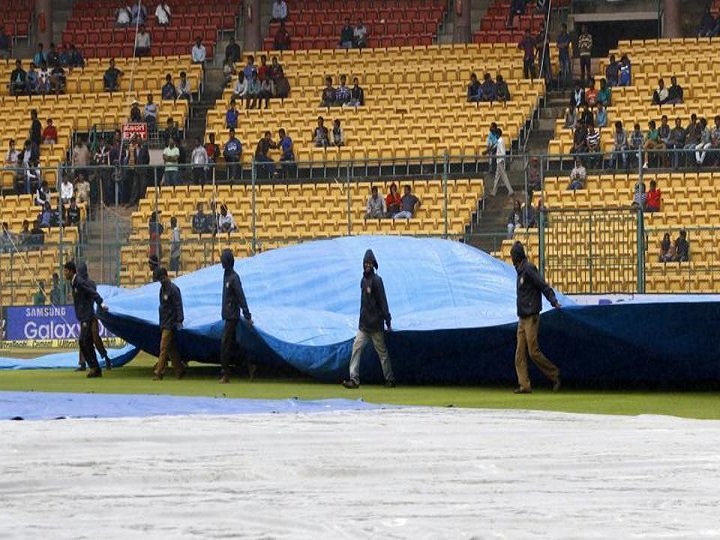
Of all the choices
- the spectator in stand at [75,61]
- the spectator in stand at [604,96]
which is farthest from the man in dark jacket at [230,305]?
the spectator in stand at [75,61]

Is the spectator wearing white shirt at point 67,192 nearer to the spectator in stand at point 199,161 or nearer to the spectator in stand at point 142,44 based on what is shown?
the spectator in stand at point 199,161

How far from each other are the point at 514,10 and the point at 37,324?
17180mm

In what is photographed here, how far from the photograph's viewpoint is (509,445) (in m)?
12.0

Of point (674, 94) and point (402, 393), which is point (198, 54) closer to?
point (674, 94)

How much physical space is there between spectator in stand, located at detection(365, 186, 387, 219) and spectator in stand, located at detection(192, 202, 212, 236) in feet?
10.2

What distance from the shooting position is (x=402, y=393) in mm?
19469

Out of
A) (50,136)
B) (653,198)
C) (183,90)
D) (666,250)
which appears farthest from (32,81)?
(666,250)

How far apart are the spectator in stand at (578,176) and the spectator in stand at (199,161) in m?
6.40

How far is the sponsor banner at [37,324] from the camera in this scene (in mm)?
29484

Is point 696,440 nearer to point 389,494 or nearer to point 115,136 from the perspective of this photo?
point 389,494

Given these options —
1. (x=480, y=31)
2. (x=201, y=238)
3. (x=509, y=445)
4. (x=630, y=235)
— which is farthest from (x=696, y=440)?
(x=480, y=31)

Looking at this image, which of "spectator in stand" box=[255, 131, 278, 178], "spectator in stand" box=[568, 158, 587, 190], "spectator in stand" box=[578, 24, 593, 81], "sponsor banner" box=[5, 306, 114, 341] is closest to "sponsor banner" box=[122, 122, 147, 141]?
"spectator in stand" box=[255, 131, 278, 178]

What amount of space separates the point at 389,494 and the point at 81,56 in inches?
1399

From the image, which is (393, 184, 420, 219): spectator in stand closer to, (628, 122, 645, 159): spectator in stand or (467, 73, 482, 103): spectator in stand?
(628, 122, 645, 159): spectator in stand
